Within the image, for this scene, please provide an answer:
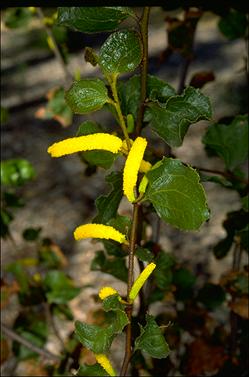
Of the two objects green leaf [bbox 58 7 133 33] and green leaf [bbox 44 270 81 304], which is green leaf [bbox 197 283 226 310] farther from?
green leaf [bbox 58 7 133 33]

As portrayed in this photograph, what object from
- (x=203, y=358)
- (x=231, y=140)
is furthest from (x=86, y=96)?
(x=203, y=358)

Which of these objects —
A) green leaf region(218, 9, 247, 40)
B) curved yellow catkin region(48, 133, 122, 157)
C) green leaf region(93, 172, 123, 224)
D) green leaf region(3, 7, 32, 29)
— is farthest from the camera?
green leaf region(3, 7, 32, 29)

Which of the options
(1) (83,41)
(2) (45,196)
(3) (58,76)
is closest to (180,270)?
(2) (45,196)

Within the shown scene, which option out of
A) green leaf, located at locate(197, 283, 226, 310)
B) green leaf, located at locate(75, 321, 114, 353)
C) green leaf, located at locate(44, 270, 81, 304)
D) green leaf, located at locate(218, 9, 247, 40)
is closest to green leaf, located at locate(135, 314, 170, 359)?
green leaf, located at locate(75, 321, 114, 353)

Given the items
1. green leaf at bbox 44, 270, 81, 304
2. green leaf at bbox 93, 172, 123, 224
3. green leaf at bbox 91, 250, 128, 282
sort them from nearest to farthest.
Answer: green leaf at bbox 93, 172, 123, 224
green leaf at bbox 91, 250, 128, 282
green leaf at bbox 44, 270, 81, 304

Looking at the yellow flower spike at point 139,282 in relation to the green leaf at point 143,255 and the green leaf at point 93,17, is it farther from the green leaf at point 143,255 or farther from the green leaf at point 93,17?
the green leaf at point 93,17

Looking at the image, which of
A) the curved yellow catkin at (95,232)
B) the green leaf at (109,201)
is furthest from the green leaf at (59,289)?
the curved yellow catkin at (95,232)
